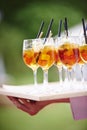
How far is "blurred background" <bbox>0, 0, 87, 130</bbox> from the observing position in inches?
167

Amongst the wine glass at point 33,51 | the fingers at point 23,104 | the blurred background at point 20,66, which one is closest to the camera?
the fingers at point 23,104

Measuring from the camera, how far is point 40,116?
430 centimetres

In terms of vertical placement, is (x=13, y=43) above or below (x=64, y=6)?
below

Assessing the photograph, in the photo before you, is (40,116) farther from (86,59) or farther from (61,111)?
(86,59)

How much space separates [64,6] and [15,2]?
2.69ft

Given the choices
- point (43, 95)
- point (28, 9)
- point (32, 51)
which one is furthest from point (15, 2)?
point (43, 95)

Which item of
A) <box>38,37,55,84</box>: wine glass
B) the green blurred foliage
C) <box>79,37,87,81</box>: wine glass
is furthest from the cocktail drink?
the green blurred foliage

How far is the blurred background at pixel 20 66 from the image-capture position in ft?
13.9

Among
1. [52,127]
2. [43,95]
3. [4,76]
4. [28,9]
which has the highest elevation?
[28,9]

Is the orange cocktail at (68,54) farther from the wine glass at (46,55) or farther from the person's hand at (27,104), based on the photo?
the person's hand at (27,104)

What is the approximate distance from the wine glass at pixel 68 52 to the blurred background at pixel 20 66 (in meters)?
2.75

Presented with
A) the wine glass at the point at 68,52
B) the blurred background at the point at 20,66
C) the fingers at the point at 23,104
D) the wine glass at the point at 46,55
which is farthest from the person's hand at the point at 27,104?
the blurred background at the point at 20,66

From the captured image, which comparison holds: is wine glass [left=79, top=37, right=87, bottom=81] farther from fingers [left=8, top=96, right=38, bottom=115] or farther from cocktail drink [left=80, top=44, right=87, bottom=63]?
fingers [left=8, top=96, right=38, bottom=115]

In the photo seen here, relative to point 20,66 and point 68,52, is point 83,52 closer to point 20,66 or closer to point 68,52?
point 68,52
